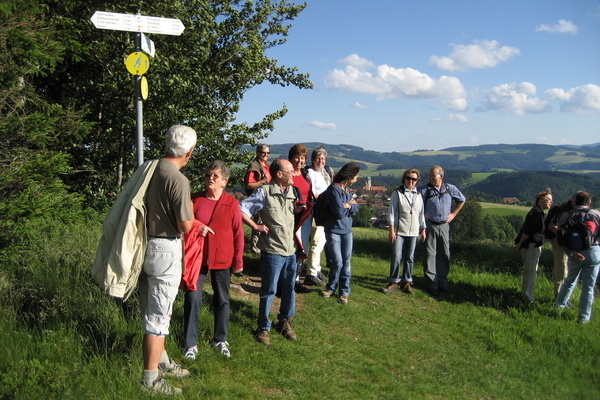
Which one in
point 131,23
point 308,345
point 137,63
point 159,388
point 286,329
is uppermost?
point 131,23

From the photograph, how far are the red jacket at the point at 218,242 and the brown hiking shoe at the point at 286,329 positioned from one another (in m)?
0.96

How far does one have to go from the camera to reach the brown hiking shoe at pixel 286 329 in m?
4.70

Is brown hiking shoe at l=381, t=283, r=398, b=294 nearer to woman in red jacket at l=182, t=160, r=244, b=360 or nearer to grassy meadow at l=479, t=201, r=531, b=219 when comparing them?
woman in red jacket at l=182, t=160, r=244, b=360

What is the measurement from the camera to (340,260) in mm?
6020

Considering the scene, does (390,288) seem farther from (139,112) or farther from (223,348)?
(139,112)

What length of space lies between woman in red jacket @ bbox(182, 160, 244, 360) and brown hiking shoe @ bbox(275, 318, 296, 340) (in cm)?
79

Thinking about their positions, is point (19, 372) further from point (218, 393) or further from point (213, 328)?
point (213, 328)

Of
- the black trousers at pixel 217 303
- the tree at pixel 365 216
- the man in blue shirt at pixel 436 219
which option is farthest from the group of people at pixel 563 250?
the tree at pixel 365 216

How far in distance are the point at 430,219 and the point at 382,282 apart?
1.40 meters

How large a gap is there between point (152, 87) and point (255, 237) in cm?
424

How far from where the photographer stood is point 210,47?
1121cm

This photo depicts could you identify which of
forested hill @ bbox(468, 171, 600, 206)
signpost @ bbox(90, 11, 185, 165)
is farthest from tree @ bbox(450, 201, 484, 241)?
forested hill @ bbox(468, 171, 600, 206)

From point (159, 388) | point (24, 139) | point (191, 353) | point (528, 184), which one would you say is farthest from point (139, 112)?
point (528, 184)

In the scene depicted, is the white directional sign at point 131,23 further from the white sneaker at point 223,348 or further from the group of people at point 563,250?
the group of people at point 563,250
